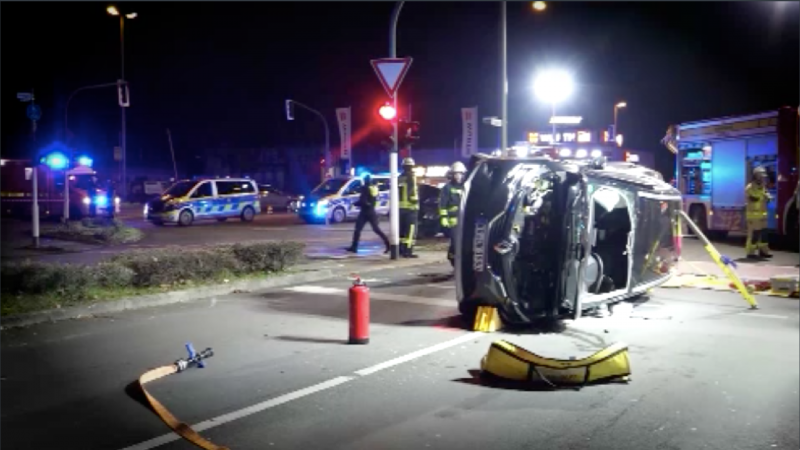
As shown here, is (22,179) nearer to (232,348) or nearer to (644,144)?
(232,348)

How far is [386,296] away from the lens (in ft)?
40.7

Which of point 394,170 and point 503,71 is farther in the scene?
point 503,71

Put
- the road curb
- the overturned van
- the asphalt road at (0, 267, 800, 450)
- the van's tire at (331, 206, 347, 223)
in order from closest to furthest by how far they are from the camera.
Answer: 1. the asphalt road at (0, 267, 800, 450)
2. the overturned van
3. the road curb
4. the van's tire at (331, 206, 347, 223)

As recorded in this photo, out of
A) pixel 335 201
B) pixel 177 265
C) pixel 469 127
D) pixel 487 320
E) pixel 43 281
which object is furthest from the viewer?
pixel 335 201

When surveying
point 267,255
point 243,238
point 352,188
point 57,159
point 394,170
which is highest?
point 57,159

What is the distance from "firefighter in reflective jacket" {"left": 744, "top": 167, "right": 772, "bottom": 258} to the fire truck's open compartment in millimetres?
7619

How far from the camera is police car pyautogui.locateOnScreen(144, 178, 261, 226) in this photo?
28344 millimetres

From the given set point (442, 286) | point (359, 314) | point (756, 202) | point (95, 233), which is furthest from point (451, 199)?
point (95, 233)

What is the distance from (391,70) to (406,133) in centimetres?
150

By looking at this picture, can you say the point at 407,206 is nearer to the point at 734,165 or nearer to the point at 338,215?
the point at 734,165

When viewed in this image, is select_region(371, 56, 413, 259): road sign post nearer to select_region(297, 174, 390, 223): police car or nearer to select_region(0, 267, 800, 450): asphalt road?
select_region(0, 267, 800, 450): asphalt road

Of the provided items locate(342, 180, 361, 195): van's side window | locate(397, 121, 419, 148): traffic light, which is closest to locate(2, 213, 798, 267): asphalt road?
locate(342, 180, 361, 195): van's side window


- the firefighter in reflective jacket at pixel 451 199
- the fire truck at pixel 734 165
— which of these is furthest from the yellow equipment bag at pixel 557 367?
the fire truck at pixel 734 165

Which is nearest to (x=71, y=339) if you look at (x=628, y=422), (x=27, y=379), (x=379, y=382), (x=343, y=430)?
(x=27, y=379)
